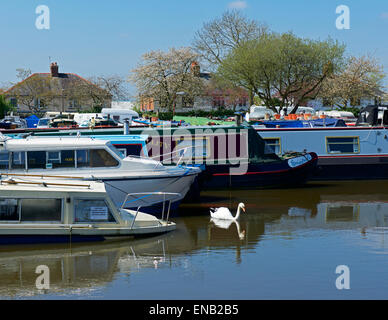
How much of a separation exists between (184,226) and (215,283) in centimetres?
545

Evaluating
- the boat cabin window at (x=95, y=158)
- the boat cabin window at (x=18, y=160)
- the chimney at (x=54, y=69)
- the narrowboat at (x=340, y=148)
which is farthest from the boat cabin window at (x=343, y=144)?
the chimney at (x=54, y=69)

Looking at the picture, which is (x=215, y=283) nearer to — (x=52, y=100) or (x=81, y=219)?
(x=81, y=219)

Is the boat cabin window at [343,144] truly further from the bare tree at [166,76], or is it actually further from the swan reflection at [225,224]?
the bare tree at [166,76]

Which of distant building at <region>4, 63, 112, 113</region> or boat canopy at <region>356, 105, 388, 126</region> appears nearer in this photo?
boat canopy at <region>356, 105, 388, 126</region>

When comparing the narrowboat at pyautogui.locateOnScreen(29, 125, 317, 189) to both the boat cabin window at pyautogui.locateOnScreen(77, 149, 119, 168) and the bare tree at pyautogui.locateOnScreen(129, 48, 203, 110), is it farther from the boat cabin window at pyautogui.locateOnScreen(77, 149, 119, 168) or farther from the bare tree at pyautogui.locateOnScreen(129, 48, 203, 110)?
the bare tree at pyautogui.locateOnScreen(129, 48, 203, 110)

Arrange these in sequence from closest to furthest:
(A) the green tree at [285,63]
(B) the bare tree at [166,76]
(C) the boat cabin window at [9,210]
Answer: (C) the boat cabin window at [9,210] → (A) the green tree at [285,63] → (B) the bare tree at [166,76]

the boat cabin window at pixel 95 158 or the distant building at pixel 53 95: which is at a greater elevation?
the distant building at pixel 53 95

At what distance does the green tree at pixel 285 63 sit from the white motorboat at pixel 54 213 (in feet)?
137

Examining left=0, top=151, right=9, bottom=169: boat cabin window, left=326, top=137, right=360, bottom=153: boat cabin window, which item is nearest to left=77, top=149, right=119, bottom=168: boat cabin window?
left=0, top=151, right=9, bottom=169: boat cabin window

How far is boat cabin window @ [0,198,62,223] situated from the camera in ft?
47.4

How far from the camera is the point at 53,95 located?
8681cm

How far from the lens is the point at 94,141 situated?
18516 millimetres

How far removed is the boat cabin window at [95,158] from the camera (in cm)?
1834
